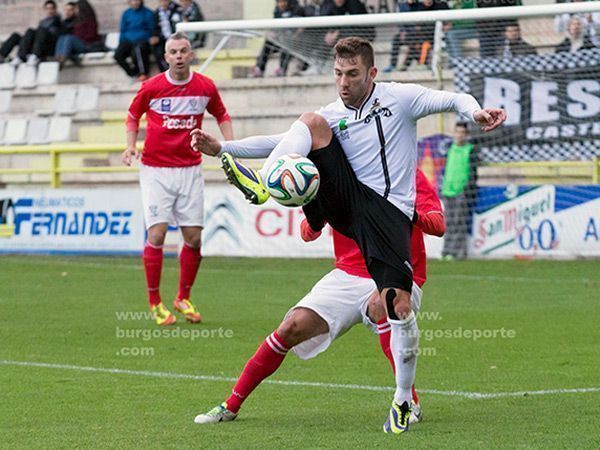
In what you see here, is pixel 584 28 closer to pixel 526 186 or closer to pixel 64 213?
pixel 526 186

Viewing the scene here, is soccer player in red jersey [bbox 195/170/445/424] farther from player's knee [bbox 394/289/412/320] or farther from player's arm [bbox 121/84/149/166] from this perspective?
player's arm [bbox 121/84/149/166]

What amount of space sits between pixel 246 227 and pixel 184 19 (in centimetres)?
561

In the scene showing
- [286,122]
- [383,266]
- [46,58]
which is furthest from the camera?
[46,58]

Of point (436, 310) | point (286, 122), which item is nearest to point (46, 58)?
point (286, 122)

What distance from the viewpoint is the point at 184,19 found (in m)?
23.8

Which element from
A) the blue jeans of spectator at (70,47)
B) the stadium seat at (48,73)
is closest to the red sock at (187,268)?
the blue jeans of spectator at (70,47)

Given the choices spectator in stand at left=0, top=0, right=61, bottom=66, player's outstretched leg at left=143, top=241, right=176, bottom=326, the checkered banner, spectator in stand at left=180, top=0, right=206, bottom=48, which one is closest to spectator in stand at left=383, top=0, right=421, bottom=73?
A: the checkered banner

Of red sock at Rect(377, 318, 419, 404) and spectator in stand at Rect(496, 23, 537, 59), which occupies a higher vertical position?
spectator in stand at Rect(496, 23, 537, 59)

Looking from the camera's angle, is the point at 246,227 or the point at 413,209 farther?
the point at 246,227

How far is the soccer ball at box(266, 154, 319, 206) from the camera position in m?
6.31

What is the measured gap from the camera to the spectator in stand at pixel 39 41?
2645 centimetres

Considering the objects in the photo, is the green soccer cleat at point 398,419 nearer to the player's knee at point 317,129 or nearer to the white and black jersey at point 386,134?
the white and black jersey at point 386,134

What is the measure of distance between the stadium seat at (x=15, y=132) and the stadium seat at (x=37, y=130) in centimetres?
10

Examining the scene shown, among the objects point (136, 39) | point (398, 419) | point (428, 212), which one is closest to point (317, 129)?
point (428, 212)
